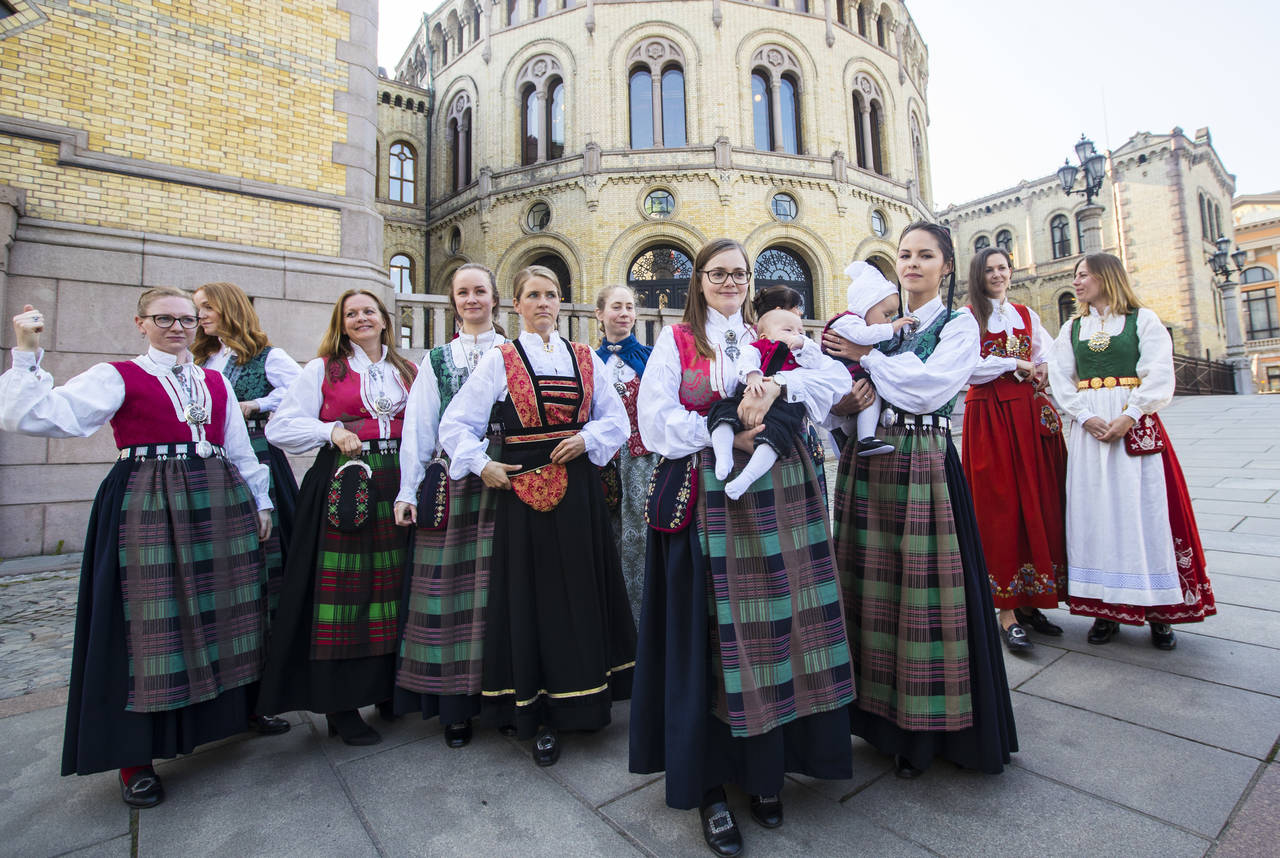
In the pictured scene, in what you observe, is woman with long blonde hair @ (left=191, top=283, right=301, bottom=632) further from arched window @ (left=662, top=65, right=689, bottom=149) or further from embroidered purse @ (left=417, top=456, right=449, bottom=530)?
arched window @ (left=662, top=65, right=689, bottom=149)

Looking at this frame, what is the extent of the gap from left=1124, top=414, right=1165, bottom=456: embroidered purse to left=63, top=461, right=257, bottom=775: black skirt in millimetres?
4796

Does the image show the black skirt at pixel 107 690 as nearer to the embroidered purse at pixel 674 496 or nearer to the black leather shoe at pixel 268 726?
the black leather shoe at pixel 268 726

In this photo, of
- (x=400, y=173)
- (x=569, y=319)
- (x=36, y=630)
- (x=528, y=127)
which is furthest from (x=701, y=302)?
(x=400, y=173)

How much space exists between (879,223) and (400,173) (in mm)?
18452

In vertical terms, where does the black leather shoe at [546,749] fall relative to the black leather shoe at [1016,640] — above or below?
below

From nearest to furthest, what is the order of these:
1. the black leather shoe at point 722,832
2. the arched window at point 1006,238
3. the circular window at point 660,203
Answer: the black leather shoe at point 722,832 < the circular window at point 660,203 < the arched window at point 1006,238

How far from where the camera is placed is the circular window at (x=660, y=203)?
21250mm

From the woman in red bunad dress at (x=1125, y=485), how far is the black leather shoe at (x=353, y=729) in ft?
12.6

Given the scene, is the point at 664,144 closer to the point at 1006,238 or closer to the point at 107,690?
the point at 107,690

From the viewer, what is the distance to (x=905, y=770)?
7.89 feet

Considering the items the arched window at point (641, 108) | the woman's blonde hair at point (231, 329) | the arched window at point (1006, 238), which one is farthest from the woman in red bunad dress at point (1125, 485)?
the arched window at point (1006, 238)

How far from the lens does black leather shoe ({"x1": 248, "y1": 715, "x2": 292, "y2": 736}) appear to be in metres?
3.02

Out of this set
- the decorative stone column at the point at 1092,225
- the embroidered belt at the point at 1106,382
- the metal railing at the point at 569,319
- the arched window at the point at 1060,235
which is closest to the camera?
the embroidered belt at the point at 1106,382

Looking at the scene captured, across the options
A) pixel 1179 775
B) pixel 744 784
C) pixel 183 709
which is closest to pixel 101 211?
pixel 183 709
